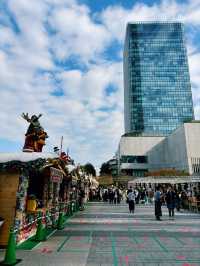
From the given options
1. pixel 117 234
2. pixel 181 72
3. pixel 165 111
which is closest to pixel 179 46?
pixel 181 72

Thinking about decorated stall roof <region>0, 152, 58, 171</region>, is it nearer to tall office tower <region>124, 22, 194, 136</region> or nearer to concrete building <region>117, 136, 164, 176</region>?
concrete building <region>117, 136, 164, 176</region>

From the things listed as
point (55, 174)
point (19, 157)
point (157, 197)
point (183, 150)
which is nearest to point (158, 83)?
point (183, 150)

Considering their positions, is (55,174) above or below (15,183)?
above

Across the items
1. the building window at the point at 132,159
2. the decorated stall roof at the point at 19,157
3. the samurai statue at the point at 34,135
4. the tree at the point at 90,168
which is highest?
the building window at the point at 132,159

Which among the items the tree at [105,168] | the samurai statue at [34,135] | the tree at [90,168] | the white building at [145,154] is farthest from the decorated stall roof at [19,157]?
the tree at [105,168]

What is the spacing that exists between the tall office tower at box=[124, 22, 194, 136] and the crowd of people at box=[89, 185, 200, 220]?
76293 mm

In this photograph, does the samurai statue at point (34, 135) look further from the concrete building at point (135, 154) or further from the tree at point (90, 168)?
the concrete building at point (135, 154)

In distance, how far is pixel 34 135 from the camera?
1191 centimetres

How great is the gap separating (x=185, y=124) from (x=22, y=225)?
7194cm

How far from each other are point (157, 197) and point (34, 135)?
8875 millimetres

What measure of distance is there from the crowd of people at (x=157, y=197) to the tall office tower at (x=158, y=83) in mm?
76293

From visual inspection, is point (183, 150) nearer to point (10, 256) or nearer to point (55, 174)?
point (55, 174)

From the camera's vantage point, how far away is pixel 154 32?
128m

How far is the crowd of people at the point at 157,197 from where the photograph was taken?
1805 centimetres
